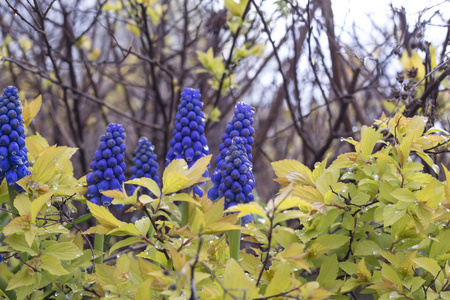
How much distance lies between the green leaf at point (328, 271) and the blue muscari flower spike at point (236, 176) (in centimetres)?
40

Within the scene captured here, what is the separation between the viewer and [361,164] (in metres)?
1.80

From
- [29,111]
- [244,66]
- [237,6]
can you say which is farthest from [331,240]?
[244,66]

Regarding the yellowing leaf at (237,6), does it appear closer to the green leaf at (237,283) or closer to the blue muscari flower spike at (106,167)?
the blue muscari flower spike at (106,167)

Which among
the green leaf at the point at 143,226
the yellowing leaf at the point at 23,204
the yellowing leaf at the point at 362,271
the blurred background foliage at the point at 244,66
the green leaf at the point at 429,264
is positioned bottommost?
the yellowing leaf at the point at 362,271

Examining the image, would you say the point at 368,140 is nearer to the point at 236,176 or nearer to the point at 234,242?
the point at 236,176

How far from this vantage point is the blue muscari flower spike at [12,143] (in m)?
1.82

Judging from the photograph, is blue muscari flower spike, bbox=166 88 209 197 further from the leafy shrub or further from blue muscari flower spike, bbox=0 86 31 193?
blue muscari flower spike, bbox=0 86 31 193

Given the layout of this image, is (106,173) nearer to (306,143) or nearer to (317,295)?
(317,295)

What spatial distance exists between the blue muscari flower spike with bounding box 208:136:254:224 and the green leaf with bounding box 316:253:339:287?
405mm

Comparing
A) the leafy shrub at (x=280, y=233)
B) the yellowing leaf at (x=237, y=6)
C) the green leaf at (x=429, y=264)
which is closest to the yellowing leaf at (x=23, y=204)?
the leafy shrub at (x=280, y=233)

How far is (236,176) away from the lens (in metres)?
1.72

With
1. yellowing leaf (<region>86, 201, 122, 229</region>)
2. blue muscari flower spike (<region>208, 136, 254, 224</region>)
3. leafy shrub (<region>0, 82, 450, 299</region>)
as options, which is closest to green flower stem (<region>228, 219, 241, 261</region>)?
leafy shrub (<region>0, 82, 450, 299</region>)

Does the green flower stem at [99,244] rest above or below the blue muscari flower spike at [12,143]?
below

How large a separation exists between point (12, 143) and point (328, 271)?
1.41 metres
